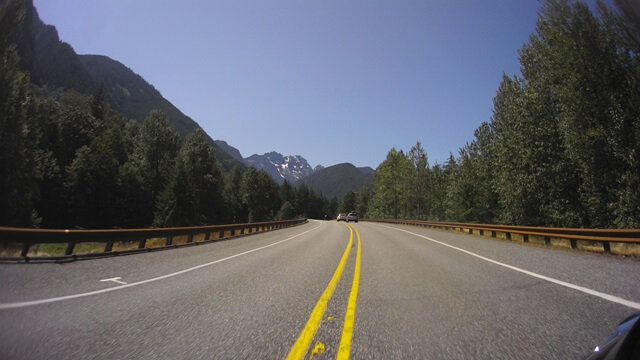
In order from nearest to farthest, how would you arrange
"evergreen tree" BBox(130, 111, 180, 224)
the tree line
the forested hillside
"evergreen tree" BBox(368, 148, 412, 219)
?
the tree line < the forested hillside < "evergreen tree" BBox(130, 111, 180, 224) < "evergreen tree" BBox(368, 148, 412, 219)

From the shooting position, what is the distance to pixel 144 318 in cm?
451

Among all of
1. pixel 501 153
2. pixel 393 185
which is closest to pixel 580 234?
pixel 501 153

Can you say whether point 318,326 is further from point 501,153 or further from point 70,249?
point 501,153

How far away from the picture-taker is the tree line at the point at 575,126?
18406 millimetres

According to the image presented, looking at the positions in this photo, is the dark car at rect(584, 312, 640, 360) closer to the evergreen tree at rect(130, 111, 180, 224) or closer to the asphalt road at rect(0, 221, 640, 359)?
the asphalt road at rect(0, 221, 640, 359)

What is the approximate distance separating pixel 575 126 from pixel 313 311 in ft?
77.0

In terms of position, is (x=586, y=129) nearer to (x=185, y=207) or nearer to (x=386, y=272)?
(x=386, y=272)

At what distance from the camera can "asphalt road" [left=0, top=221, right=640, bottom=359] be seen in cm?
343

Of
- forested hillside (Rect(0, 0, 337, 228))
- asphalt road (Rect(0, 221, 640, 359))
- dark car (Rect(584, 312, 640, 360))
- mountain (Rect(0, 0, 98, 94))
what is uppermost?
mountain (Rect(0, 0, 98, 94))

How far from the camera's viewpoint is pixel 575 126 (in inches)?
828

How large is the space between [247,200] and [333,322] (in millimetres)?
92575

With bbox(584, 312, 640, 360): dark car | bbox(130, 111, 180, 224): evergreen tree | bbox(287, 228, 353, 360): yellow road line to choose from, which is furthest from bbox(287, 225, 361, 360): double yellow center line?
bbox(130, 111, 180, 224): evergreen tree

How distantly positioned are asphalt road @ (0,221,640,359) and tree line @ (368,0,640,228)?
46.0ft

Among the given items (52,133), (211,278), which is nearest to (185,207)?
(52,133)
